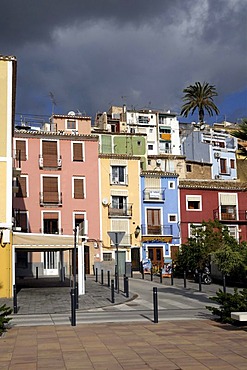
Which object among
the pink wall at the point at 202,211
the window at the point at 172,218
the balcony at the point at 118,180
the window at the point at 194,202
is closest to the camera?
the balcony at the point at 118,180

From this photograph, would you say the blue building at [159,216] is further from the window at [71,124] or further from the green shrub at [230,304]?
the green shrub at [230,304]

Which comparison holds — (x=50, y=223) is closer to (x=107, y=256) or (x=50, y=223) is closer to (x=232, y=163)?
(x=107, y=256)

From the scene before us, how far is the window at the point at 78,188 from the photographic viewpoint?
48.1 m

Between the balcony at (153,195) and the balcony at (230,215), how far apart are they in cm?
553

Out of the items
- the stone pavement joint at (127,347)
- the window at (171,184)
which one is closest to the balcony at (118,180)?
the window at (171,184)

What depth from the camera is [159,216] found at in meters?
50.4

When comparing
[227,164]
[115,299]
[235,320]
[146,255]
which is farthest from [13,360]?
[227,164]

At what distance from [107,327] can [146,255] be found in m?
35.3

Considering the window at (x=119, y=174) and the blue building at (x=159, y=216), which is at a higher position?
the window at (x=119, y=174)

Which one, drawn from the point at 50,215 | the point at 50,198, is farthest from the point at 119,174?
the point at 50,215

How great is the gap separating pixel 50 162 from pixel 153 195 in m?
10.0

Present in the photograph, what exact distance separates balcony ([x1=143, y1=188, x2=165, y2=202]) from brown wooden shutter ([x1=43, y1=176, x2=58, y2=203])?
27.4 ft

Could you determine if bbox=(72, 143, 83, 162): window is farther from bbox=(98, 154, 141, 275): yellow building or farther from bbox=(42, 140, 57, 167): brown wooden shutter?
bbox=(98, 154, 141, 275): yellow building

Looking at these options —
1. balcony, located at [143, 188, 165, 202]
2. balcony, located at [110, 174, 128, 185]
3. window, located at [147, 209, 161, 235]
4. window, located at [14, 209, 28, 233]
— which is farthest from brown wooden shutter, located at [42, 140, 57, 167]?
window, located at [147, 209, 161, 235]
